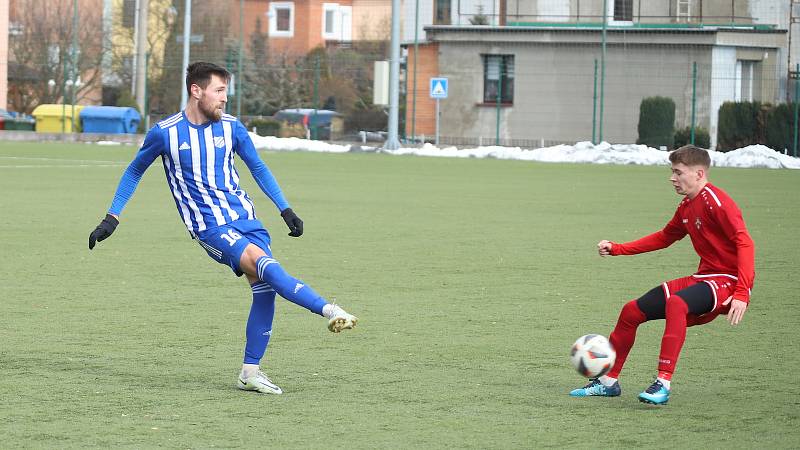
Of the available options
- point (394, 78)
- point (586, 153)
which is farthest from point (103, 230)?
point (394, 78)

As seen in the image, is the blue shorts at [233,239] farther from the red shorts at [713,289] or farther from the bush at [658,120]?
the bush at [658,120]

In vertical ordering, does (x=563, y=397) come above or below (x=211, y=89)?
below

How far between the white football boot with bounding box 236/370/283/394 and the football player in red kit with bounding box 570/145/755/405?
149cm

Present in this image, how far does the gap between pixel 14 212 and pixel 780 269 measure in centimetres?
975

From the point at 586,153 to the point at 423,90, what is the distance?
42.9ft

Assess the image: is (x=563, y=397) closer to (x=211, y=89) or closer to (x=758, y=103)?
(x=211, y=89)

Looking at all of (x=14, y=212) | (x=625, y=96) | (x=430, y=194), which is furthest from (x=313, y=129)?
(x=14, y=212)

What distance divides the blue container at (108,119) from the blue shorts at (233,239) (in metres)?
39.3

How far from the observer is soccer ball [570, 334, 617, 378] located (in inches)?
269

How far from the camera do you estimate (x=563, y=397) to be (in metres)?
6.95

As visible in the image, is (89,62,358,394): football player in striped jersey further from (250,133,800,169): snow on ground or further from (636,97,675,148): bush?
(636,97,675,148): bush

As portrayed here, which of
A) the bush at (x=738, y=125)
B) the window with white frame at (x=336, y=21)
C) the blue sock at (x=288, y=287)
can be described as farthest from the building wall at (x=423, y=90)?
the blue sock at (x=288, y=287)

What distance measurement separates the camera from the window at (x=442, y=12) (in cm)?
6134

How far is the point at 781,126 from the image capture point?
129 ft
